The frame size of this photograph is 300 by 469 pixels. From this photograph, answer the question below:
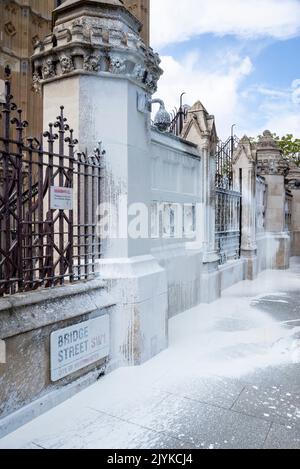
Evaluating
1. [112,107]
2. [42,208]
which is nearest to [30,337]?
[42,208]

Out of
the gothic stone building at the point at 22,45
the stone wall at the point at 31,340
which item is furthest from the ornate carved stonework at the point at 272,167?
the stone wall at the point at 31,340

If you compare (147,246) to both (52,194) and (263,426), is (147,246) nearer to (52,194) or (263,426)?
(52,194)

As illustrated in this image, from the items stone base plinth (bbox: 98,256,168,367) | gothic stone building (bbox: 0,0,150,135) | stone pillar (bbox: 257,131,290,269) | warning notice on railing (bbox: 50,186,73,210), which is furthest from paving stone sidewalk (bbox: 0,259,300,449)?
gothic stone building (bbox: 0,0,150,135)

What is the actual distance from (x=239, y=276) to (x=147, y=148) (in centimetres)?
660

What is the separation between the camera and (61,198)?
3.54 m

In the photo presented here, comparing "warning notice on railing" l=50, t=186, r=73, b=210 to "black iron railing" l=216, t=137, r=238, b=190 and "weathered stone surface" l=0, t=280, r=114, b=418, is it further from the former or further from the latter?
"black iron railing" l=216, t=137, r=238, b=190

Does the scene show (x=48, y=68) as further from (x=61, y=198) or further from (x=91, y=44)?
(x=61, y=198)

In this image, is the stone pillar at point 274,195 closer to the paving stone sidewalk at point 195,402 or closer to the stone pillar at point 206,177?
the stone pillar at point 206,177

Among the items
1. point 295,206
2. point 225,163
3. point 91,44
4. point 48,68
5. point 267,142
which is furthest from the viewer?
point 295,206

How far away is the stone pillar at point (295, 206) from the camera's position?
18578 mm

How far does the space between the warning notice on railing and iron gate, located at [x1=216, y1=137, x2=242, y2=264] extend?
5.41 meters

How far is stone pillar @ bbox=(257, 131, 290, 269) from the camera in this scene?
44.4 feet

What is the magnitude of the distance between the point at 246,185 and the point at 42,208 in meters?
8.59
